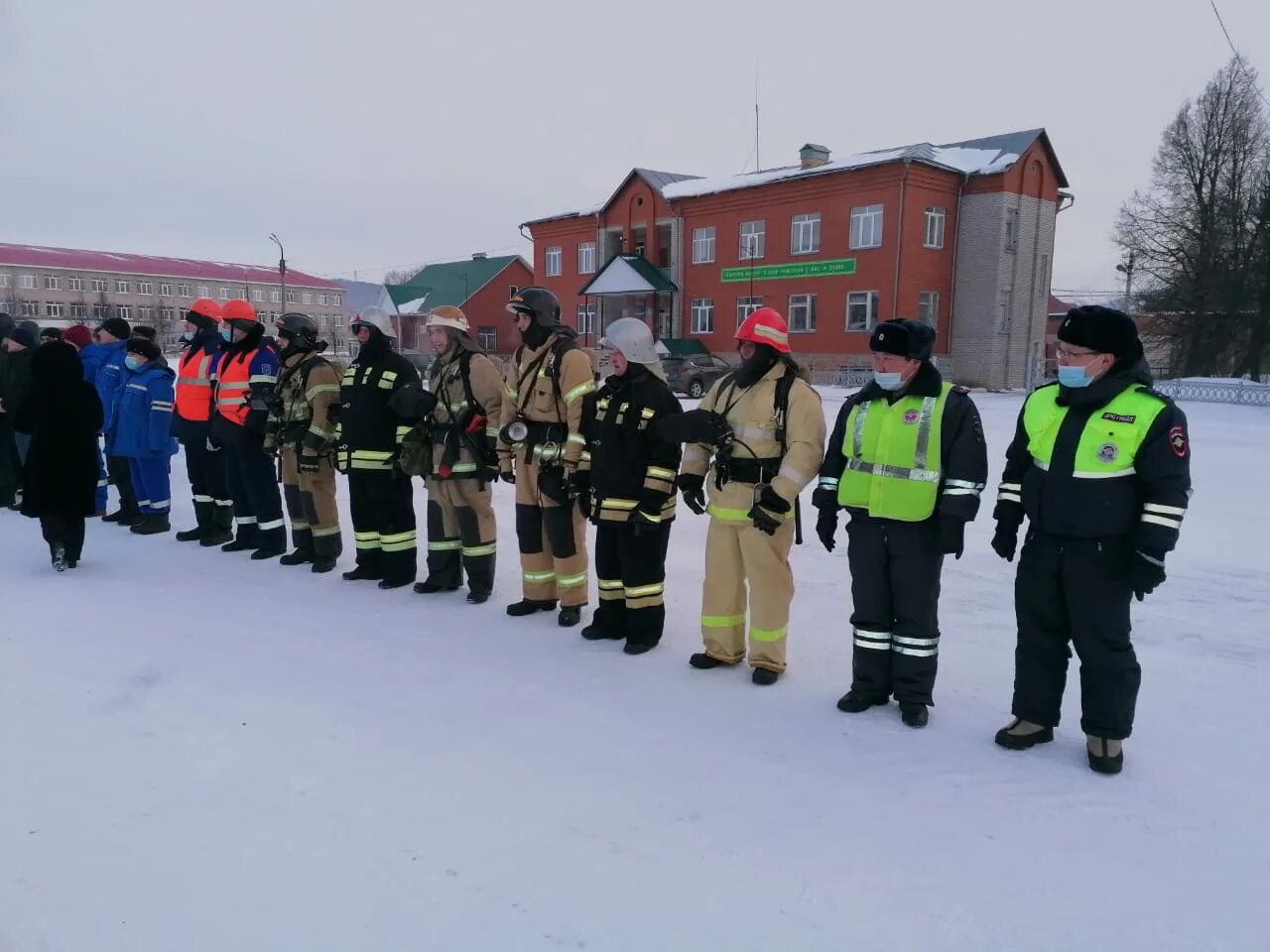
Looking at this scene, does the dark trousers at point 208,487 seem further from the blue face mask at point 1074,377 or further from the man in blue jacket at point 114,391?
the blue face mask at point 1074,377

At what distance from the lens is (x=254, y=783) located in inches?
146

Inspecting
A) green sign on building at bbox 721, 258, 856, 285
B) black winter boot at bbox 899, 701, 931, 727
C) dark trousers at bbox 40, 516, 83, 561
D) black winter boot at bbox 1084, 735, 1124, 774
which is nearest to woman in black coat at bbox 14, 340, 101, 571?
dark trousers at bbox 40, 516, 83, 561

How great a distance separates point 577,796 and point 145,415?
720 cm

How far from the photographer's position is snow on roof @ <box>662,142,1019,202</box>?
103ft

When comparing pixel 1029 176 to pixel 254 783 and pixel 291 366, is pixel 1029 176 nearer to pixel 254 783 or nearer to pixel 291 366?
pixel 291 366

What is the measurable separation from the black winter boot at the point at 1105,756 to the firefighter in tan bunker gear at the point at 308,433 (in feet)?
18.8

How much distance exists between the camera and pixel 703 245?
124ft

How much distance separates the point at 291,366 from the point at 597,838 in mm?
5397

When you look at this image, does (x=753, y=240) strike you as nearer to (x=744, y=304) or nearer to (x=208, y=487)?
(x=744, y=304)

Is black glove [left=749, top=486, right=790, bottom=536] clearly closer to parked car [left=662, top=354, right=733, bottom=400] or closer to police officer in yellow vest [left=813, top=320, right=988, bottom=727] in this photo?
police officer in yellow vest [left=813, top=320, right=988, bottom=727]

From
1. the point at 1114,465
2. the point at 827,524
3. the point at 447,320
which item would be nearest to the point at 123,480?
the point at 447,320

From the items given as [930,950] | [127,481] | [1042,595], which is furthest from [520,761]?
[127,481]

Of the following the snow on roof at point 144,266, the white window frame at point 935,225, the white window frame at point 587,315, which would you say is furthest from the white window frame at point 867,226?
the snow on roof at point 144,266

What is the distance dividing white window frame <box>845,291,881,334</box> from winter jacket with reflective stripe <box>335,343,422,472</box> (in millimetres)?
28099
